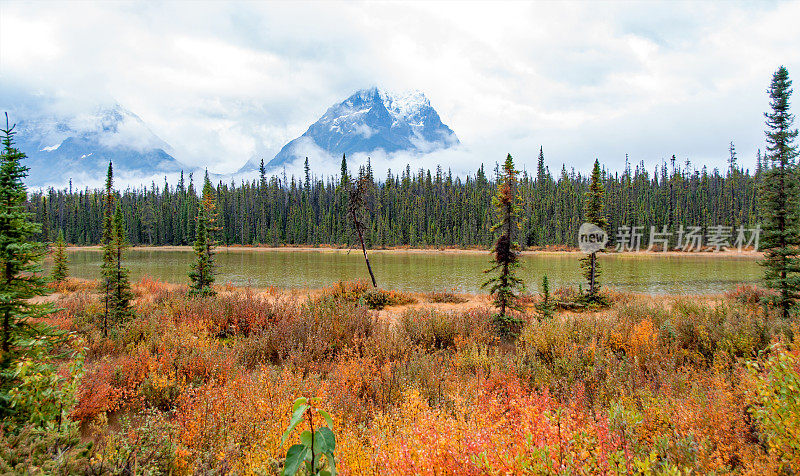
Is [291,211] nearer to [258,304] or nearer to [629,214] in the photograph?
[629,214]

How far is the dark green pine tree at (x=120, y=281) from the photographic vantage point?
10.3 metres

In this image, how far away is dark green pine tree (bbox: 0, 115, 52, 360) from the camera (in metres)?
4.02

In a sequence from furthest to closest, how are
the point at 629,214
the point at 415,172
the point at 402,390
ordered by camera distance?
the point at 415,172 → the point at 629,214 → the point at 402,390

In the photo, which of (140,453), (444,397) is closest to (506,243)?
(444,397)

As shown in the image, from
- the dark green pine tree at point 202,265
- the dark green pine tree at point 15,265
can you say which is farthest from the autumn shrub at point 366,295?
the dark green pine tree at point 15,265

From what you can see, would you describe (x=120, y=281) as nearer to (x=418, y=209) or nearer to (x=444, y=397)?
(x=444, y=397)

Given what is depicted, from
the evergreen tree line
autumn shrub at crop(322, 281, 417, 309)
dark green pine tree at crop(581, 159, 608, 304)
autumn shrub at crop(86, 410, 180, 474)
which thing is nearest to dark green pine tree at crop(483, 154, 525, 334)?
autumn shrub at crop(322, 281, 417, 309)

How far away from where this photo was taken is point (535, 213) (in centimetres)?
9612

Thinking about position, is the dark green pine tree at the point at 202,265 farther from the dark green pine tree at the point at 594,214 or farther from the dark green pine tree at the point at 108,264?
the dark green pine tree at the point at 594,214

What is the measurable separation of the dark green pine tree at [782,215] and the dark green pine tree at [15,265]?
21.2 meters

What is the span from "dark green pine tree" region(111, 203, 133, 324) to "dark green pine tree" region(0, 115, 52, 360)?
674cm

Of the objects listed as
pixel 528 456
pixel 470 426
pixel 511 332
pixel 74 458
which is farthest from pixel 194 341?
pixel 511 332

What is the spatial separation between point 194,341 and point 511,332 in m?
8.78

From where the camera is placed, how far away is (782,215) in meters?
14.1
